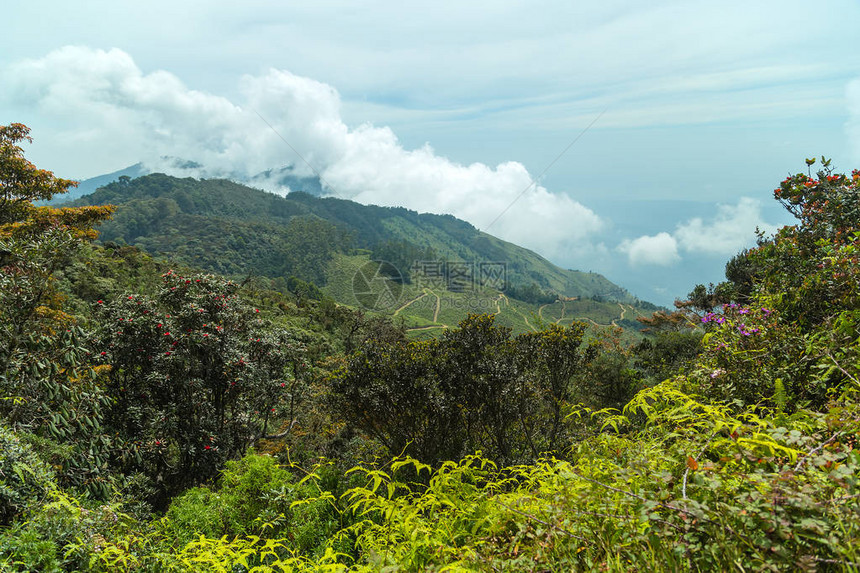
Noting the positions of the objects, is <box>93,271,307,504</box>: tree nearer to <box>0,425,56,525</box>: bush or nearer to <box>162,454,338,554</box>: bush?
<box>162,454,338,554</box>: bush

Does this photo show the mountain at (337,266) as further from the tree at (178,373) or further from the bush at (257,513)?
the bush at (257,513)

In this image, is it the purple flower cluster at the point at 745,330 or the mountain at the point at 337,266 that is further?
the mountain at the point at 337,266

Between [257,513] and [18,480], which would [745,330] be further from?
[18,480]

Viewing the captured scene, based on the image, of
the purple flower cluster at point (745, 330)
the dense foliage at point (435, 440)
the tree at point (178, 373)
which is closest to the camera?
the dense foliage at point (435, 440)

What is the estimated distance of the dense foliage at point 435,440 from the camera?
1.51 meters

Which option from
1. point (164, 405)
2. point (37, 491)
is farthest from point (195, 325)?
point (37, 491)

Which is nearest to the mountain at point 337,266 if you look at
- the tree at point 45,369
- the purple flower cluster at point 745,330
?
the tree at point 45,369

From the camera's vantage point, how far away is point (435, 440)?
→ 8203 millimetres

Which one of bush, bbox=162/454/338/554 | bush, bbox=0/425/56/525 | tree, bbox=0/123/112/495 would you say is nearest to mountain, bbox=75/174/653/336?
tree, bbox=0/123/112/495

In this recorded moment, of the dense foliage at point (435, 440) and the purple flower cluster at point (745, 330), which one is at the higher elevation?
the purple flower cluster at point (745, 330)

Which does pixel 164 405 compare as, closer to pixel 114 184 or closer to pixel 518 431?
pixel 518 431

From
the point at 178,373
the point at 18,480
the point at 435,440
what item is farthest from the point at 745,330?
the point at 178,373

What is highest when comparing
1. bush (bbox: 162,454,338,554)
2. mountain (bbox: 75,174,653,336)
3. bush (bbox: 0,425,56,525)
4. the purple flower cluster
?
mountain (bbox: 75,174,653,336)

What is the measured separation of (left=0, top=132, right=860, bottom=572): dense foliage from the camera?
4.95 ft
